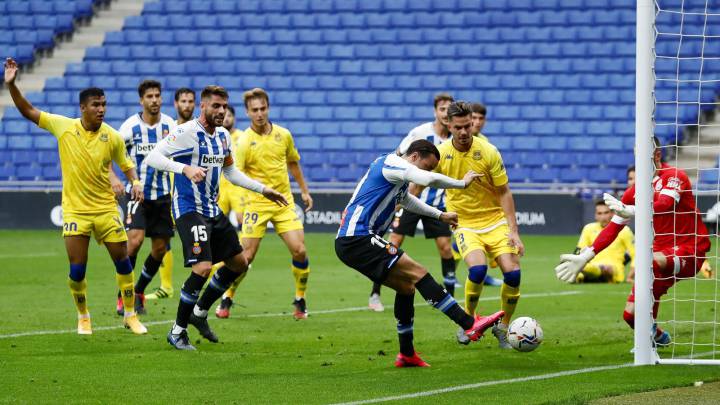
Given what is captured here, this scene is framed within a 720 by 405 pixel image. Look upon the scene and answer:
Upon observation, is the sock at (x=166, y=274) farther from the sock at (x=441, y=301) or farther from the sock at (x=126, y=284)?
the sock at (x=441, y=301)

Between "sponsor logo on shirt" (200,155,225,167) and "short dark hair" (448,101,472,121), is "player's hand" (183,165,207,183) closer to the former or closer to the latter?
"sponsor logo on shirt" (200,155,225,167)

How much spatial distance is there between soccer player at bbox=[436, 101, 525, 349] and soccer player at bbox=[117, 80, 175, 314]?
12.0ft

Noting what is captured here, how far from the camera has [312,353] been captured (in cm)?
928

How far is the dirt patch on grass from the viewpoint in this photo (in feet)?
23.1

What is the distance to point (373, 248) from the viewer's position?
27.7 feet

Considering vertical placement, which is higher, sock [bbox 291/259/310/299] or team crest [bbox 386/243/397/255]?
team crest [bbox 386/243/397/255]

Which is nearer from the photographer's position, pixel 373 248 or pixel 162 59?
pixel 373 248

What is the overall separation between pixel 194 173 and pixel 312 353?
176cm

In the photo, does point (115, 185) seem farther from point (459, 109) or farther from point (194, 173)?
point (459, 109)

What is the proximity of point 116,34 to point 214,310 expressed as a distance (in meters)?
20.0

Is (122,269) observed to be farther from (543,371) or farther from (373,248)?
(543,371)

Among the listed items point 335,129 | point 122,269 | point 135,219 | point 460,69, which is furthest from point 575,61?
point 122,269

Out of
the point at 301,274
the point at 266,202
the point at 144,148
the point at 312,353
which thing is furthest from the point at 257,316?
the point at 312,353

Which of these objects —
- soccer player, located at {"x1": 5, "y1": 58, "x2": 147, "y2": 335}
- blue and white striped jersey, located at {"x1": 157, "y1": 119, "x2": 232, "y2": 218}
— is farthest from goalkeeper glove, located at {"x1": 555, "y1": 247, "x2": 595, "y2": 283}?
soccer player, located at {"x1": 5, "y1": 58, "x2": 147, "y2": 335}
